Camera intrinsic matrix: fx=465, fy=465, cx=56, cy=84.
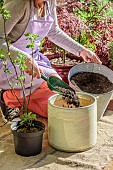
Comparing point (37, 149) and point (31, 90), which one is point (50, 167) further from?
point (31, 90)

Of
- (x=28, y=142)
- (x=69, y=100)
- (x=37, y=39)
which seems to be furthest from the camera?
(x=37, y=39)

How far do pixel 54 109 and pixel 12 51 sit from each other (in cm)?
47

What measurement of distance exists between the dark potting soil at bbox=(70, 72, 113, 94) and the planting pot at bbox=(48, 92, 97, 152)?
401 mm

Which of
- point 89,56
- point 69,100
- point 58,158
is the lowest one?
point 58,158

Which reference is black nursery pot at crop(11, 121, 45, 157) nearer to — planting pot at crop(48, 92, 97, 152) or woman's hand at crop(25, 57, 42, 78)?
planting pot at crop(48, 92, 97, 152)

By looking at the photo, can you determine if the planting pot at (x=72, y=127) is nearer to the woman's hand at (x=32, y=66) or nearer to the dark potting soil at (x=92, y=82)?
the woman's hand at (x=32, y=66)

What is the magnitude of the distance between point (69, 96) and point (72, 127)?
209 millimetres

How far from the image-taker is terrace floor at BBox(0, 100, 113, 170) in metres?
2.58

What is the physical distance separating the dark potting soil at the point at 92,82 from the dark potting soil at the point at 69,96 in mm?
336

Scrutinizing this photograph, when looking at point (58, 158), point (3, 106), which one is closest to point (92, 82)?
point (3, 106)

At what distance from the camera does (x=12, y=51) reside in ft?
9.38

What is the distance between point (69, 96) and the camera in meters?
2.79

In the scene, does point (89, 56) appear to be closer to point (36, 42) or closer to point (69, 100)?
point (36, 42)

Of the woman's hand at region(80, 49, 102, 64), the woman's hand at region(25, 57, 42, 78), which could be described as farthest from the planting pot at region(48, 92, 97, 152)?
the woman's hand at region(80, 49, 102, 64)
